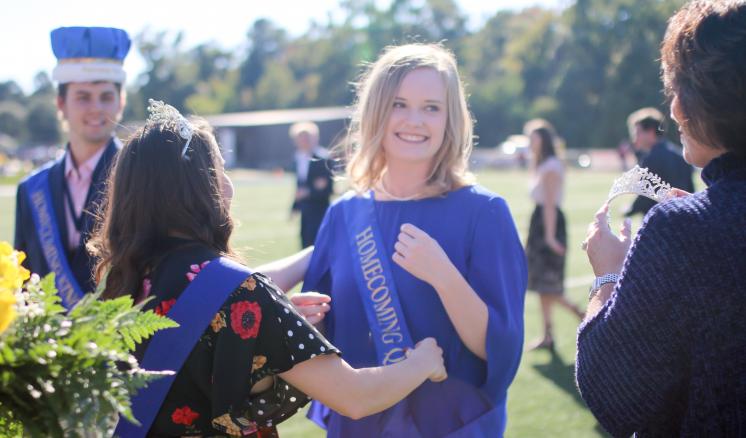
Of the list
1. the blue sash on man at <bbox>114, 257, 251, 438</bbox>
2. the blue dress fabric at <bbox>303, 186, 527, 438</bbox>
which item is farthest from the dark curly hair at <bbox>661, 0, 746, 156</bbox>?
the blue sash on man at <bbox>114, 257, 251, 438</bbox>

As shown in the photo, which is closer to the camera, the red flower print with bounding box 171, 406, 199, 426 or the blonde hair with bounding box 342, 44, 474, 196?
the red flower print with bounding box 171, 406, 199, 426

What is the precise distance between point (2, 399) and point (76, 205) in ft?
7.76

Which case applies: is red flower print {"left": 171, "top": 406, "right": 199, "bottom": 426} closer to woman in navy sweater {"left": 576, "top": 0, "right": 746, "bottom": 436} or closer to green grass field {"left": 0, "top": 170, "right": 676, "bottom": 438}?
green grass field {"left": 0, "top": 170, "right": 676, "bottom": 438}

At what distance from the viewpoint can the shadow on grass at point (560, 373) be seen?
555cm

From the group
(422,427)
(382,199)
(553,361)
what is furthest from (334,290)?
(553,361)

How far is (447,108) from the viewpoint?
284cm

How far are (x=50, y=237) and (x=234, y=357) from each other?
1.98m

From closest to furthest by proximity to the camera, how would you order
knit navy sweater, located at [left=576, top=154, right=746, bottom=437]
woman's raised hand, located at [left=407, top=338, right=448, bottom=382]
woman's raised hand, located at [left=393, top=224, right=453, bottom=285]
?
knit navy sweater, located at [left=576, top=154, right=746, bottom=437] < woman's raised hand, located at [left=407, top=338, right=448, bottom=382] < woman's raised hand, located at [left=393, top=224, right=453, bottom=285]

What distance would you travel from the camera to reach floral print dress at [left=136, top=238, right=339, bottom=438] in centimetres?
185

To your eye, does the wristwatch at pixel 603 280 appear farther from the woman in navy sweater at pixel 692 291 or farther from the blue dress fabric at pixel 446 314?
the blue dress fabric at pixel 446 314

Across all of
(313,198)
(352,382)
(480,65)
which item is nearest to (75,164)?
(352,382)

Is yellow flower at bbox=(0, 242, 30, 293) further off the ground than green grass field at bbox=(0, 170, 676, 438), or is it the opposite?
yellow flower at bbox=(0, 242, 30, 293)

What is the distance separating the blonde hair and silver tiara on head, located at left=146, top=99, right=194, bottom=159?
898 millimetres

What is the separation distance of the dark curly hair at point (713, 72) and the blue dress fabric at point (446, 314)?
97 cm
